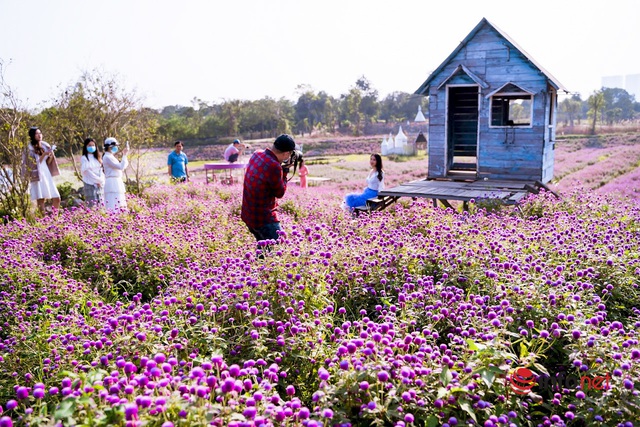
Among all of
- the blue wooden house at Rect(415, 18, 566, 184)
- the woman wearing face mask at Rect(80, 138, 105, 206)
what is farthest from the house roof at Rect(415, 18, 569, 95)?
the woman wearing face mask at Rect(80, 138, 105, 206)

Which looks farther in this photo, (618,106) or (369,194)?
(618,106)

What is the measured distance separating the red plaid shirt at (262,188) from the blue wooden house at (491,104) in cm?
921

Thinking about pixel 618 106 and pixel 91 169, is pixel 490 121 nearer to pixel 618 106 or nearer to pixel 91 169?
pixel 91 169

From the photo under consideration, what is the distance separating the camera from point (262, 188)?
6113 millimetres

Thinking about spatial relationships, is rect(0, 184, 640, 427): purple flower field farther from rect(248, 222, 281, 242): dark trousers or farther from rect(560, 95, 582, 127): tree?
rect(560, 95, 582, 127): tree

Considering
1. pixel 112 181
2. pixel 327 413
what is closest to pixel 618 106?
pixel 112 181

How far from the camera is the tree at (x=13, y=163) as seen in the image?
11820 mm

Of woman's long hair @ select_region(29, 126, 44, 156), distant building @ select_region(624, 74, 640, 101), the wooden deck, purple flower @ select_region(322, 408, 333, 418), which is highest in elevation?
distant building @ select_region(624, 74, 640, 101)

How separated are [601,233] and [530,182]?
7.34m

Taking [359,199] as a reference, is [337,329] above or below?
above

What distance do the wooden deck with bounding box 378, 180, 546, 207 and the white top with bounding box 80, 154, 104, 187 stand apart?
260 inches

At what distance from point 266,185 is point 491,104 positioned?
960 centimetres

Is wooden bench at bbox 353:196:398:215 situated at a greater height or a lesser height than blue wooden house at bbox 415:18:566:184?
lesser

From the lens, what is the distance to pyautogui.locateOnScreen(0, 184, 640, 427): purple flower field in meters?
2.70
